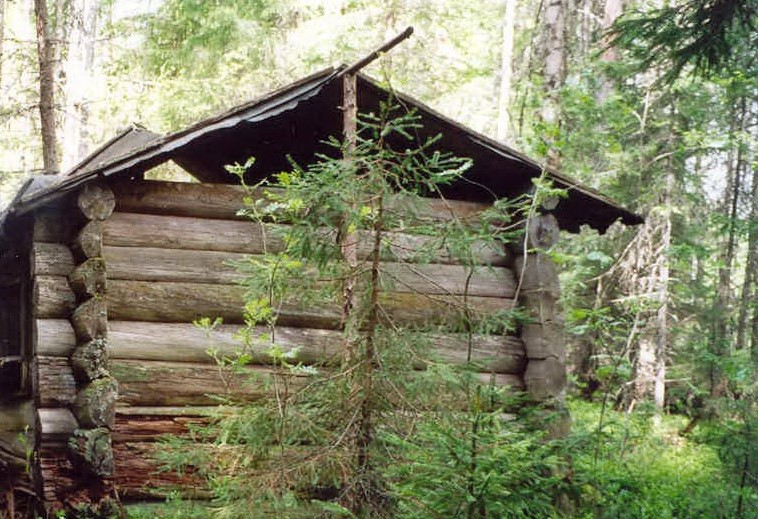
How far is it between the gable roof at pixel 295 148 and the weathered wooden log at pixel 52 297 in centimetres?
77

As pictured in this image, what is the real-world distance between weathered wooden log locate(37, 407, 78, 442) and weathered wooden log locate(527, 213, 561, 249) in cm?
529

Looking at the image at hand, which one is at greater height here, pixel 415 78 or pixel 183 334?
pixel 415 78

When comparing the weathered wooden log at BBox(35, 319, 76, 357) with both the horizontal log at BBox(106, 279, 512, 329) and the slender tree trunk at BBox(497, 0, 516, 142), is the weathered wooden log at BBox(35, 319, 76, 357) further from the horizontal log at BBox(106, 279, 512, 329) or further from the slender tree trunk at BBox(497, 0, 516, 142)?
the slender tree trunk at BBox(497, 0, 516, 142)

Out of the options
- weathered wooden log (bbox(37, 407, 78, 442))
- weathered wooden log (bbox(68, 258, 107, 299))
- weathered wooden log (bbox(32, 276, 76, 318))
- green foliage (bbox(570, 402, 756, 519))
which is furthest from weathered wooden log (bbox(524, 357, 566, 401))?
weathered wooden log (bbox(32, 276, 76, 318))

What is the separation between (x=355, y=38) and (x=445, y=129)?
12.6 meters

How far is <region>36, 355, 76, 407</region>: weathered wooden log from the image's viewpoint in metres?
7.48

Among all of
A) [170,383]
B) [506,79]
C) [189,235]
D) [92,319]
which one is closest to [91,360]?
[92,319]

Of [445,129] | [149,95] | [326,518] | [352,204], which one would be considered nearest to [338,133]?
[445,129]

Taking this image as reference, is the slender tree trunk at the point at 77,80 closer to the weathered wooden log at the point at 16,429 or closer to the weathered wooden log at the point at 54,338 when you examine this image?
the weathered wooden log at the point at 16,429

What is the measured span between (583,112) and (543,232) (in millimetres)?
6597

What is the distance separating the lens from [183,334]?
7.90 meters

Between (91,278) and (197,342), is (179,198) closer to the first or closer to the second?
(91,278)

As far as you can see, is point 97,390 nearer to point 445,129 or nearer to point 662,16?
point 445,129

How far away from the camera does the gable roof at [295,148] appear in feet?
24.4
